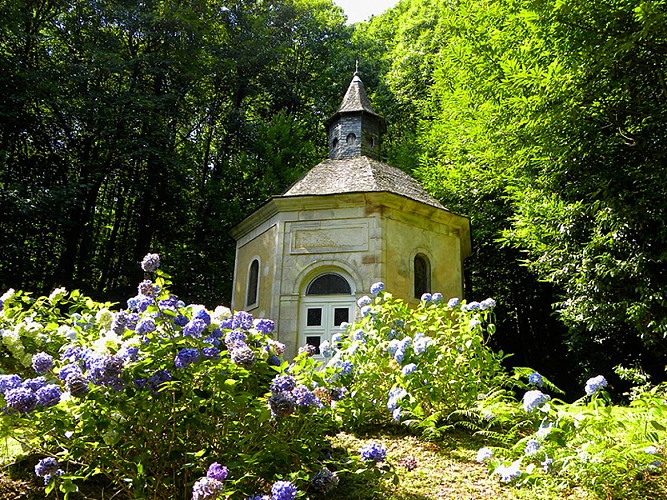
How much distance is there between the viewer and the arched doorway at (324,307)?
12008 millimetres

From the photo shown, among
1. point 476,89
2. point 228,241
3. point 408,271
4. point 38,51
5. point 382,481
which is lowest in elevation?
point 382,481

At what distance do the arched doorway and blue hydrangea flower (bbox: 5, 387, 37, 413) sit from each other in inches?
367

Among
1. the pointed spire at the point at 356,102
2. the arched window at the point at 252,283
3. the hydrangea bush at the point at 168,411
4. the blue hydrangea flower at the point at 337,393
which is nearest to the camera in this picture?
the hydrangea bush at the point at 168,411

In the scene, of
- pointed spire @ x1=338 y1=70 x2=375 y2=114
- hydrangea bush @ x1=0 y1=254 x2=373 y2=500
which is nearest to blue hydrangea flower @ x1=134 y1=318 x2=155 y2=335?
hydrangea bush @ x1=0 y1=254 x2=373 y2=500

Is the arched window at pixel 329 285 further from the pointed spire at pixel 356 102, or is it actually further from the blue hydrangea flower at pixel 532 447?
the blue hydrangea flower at pixel 532 447

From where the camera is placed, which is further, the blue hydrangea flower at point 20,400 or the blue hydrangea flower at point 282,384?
the blue hydrangea flower at point 282,384

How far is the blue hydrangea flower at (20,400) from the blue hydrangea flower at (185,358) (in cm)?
72

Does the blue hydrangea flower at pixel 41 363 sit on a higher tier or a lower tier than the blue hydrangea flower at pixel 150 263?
lower

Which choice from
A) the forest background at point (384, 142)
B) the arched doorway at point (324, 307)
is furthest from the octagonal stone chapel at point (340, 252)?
the forest background at point (384, 142)

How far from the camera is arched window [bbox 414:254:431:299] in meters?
12.9

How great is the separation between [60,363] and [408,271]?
9.50 meters

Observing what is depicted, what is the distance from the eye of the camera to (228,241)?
67.0 feet

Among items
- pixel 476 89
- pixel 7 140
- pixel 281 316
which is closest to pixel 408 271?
pixel 281 316

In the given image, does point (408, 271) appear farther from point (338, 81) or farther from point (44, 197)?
point (338, 81)
